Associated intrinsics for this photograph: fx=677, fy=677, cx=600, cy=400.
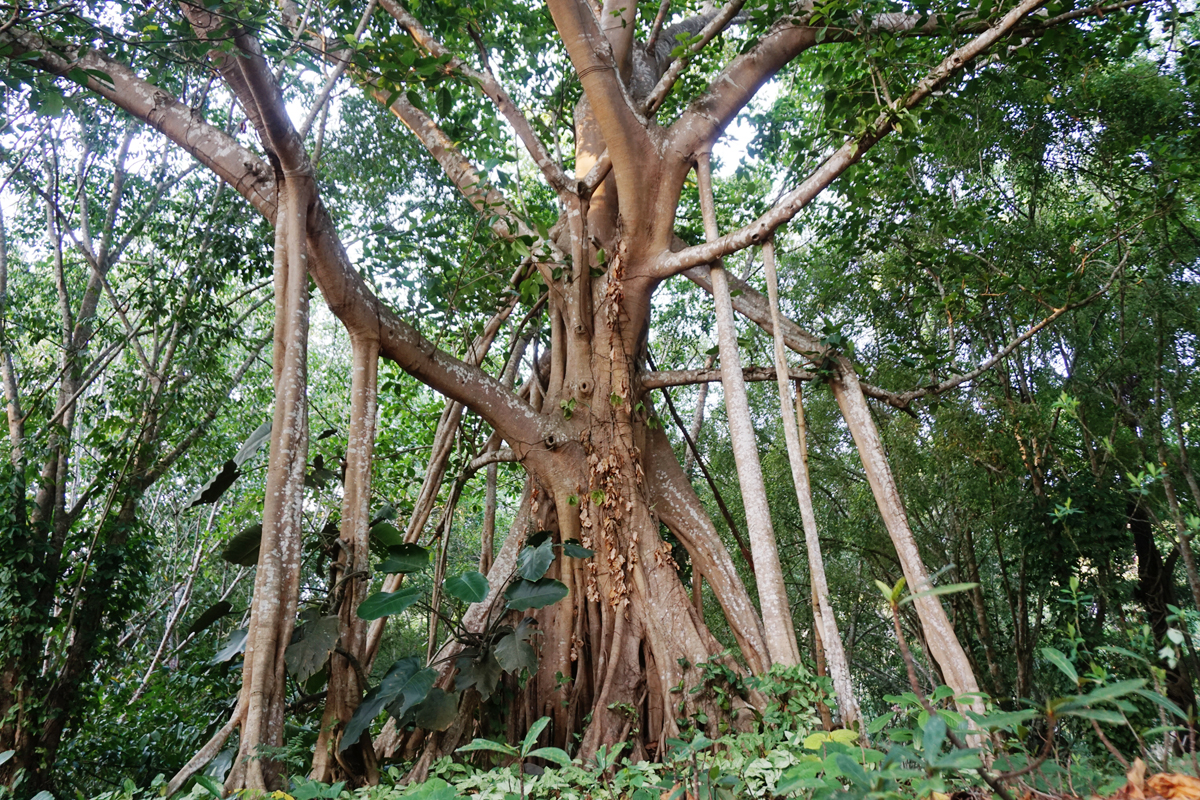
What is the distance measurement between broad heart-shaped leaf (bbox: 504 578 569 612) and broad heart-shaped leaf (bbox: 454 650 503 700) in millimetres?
371

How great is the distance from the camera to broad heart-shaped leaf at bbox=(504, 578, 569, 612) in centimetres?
325

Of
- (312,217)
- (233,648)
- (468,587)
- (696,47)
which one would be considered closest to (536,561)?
(468,587)

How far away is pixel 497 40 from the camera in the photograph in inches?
235

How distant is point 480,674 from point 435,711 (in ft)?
1.16

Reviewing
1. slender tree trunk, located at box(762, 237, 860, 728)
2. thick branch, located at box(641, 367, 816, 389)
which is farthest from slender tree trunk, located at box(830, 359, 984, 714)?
slender tree trunk, located at box(762, 237, 860, 728)

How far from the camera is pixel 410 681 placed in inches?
117

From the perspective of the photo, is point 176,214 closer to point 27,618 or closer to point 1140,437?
point 27,618

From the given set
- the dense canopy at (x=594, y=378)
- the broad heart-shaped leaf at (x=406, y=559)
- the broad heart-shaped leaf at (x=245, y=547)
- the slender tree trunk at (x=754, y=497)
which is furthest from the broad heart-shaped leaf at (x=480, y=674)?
the slender tree trunk at (x=754, y=497)

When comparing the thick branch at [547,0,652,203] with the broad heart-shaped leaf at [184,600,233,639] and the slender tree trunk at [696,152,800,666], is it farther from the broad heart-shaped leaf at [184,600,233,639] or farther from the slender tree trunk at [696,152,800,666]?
the broad heart-shaped leaf at [184,600,233,639]

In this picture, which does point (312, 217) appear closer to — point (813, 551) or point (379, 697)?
point (379, 697)

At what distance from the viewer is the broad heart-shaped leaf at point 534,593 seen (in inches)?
128

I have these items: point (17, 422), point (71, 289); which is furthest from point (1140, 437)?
point (71, 289)

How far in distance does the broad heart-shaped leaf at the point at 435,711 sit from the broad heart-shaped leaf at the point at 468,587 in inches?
20.6

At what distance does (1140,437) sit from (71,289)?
37.5ft
